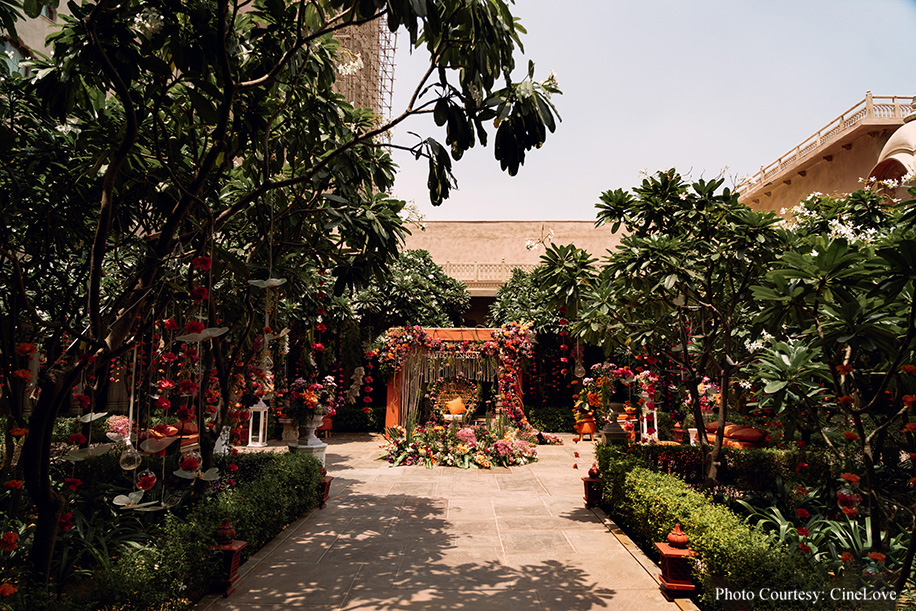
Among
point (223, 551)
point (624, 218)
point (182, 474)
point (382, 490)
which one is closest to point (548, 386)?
point (382, 490)

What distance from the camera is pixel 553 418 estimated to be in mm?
14352

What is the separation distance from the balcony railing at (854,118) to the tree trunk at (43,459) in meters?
13.5

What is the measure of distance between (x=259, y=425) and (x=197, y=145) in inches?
382

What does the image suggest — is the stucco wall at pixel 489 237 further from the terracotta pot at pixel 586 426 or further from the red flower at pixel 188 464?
the red flower at pixel 188 464

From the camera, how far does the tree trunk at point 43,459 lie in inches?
127

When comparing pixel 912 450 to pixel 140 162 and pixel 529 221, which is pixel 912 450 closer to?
pixel 140 162

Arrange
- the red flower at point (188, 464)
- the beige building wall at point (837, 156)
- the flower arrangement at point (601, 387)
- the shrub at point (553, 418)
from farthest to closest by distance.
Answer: the shrub at point (553, 418) → the beige building wall at point (837, 156) → the flower arrangement at point (601, 387) → the red flower at point (188, 464)

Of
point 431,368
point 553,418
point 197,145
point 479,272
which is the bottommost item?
point 553,418

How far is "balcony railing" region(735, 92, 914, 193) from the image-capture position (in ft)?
43.1

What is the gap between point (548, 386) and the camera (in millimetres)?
15422

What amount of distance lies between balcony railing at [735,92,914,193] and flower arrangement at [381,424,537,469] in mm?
8368

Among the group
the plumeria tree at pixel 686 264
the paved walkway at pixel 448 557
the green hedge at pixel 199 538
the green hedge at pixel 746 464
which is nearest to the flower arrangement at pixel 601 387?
the green hedge at pixel 746 464

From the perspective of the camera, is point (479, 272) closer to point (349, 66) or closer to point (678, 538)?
point (349, 66)

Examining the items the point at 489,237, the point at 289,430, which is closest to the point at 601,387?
the point at 289,430
